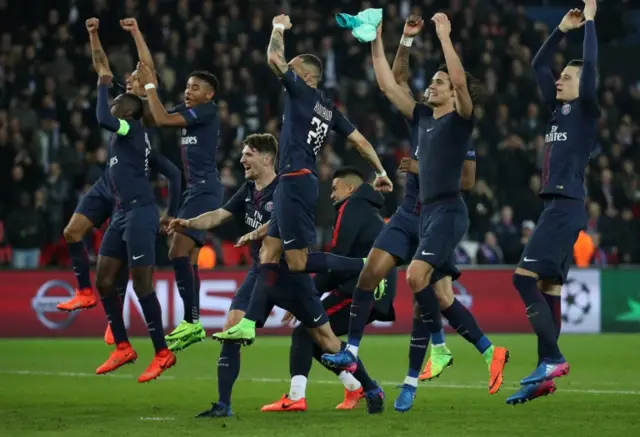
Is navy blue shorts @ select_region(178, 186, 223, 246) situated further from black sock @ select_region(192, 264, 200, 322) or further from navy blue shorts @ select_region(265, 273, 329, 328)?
navy blue shorts @ select_region(265, 273, 329, 328)

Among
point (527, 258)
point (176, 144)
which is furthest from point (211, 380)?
point (176, 144)

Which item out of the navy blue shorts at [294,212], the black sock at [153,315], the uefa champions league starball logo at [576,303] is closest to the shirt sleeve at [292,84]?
the navy blue shorts at [294,212]

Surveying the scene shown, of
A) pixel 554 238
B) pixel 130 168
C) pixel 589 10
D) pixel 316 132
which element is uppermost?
pixel 589 10

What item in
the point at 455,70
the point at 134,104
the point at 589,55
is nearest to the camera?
the point at 455,70

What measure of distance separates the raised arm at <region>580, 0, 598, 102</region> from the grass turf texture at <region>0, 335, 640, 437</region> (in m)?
2.69

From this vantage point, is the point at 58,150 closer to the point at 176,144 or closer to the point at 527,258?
the point at 176,144

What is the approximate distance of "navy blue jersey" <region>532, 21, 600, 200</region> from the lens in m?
11.3

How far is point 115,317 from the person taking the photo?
13.5 m

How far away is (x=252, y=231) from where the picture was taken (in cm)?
1159

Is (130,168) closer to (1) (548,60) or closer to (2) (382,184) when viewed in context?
(2) (382,184)

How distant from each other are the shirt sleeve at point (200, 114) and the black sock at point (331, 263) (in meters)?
2.36

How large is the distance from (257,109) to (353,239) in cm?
1225

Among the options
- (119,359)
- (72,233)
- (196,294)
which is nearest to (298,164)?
(196,294)

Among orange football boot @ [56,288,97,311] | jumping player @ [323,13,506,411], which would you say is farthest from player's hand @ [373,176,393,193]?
orange football boot @ [56,288,97,311]
